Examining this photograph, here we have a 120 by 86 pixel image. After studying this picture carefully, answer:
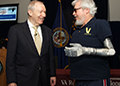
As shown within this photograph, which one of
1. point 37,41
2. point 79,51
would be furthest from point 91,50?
point 37,41

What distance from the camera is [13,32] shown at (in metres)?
1.85

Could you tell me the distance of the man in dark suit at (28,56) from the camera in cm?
179

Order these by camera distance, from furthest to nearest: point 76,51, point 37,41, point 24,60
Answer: point 37,41 → point 24,60 → point 76,51

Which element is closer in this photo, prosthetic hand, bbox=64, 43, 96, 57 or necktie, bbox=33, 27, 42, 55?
prosthetic hand, bbox=64, 43, 96, 57

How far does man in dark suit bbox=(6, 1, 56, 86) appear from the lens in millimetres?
1786

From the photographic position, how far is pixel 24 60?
1.83 metres

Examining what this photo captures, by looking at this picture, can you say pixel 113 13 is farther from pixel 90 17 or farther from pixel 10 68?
pixel 10 68

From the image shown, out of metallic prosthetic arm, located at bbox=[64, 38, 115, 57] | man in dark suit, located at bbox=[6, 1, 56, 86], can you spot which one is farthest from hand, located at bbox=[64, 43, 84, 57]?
man in dark suit, located at bbox=[6, 1, 56, 86]

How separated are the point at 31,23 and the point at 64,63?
132 inches

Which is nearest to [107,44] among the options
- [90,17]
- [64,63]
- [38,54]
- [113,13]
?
[90,17]

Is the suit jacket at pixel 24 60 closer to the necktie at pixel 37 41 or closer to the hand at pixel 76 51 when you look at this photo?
the necktie at pixel 37 41

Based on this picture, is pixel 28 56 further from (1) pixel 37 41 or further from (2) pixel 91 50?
(2) pixel 91 50

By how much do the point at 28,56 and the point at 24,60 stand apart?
74mm

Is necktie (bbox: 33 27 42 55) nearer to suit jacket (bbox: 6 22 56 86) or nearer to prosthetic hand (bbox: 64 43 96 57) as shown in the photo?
suit jacket (bbox: 6 22 56 86)
